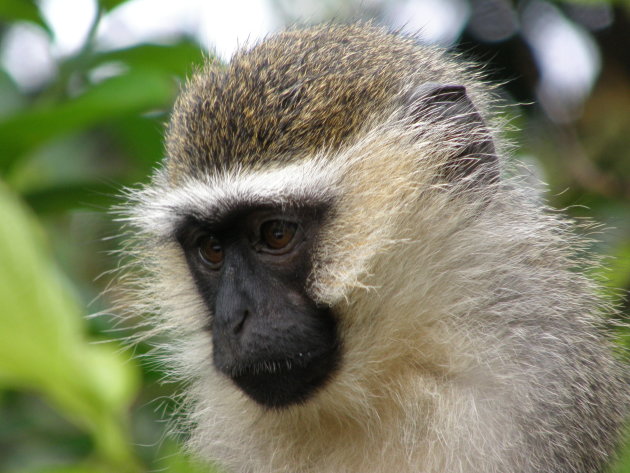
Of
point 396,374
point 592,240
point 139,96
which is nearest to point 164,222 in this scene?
point 139,96

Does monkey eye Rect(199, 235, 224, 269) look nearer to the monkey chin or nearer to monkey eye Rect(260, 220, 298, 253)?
monkey eye Rect(260, 220, 298, 253)

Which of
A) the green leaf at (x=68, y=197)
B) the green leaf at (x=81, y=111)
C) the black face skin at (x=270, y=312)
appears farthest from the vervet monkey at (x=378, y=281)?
the green leaf at (x=68, y=197)

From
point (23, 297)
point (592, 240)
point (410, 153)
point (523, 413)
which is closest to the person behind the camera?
point (23, 297)

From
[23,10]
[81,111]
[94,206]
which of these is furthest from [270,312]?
[23,10]

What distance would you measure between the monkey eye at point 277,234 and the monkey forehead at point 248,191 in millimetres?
74

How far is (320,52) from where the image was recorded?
3.11 m

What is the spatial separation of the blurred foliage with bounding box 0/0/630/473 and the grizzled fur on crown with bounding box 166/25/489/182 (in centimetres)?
31

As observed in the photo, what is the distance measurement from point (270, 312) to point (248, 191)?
45cm

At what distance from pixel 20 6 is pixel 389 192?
1.75 meters

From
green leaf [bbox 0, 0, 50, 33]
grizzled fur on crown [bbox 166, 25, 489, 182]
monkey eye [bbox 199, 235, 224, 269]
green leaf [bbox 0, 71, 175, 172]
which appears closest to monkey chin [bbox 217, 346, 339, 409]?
monkey eye [bbox 199, 235, 224, 269]

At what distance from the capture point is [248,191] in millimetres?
2752

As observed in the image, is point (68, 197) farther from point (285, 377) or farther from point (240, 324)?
point (285, 377)

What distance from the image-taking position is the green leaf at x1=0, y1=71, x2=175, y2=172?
315cm

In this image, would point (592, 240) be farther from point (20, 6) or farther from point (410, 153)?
point (20, 6)
